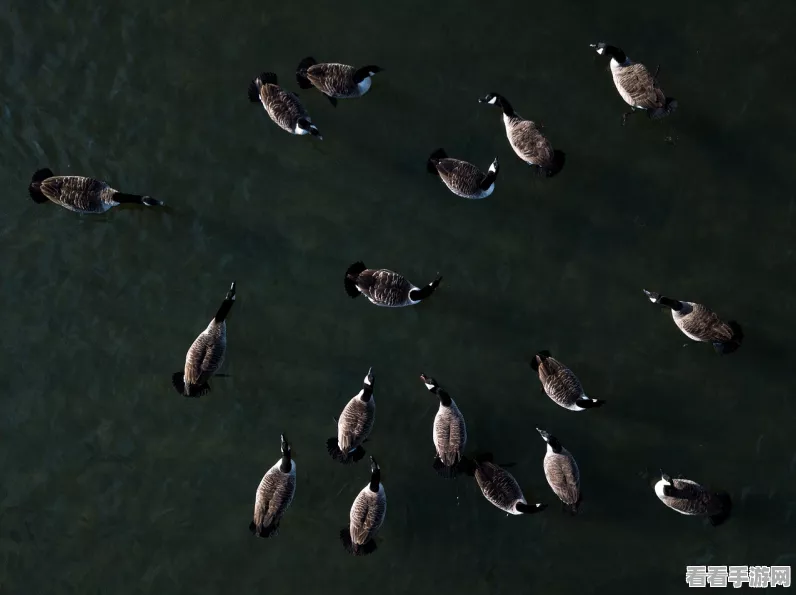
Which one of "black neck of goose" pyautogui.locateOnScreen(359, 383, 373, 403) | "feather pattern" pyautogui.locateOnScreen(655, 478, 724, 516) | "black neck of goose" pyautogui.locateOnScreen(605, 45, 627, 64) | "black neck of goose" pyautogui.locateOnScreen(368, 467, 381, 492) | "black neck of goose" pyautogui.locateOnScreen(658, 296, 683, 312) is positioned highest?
"black neck of goose" pyautogui.locateOnScreen(605, 45, 627, 64)

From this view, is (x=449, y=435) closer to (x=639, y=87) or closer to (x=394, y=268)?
(x=394, y=268)

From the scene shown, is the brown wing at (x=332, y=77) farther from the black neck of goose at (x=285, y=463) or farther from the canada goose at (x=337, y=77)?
the black neck of goose at (x=285, y=463)

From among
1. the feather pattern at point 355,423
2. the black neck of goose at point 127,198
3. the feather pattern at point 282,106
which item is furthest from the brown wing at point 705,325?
the black neck of goose at point 127,198

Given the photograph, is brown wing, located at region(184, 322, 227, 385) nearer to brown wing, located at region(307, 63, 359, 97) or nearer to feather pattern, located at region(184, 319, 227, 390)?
feather pattern, located at region(184, 319, 227, 390)

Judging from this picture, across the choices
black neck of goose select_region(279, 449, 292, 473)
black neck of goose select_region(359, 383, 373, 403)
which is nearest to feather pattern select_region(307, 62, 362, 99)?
black neck of goose select_region(359, 383, 373, 403)

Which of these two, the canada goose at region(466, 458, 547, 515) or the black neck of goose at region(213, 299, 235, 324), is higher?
the black neck of goose at region(213, 299, 235, 324)

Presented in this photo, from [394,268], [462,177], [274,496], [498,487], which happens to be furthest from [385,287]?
[274,496]
